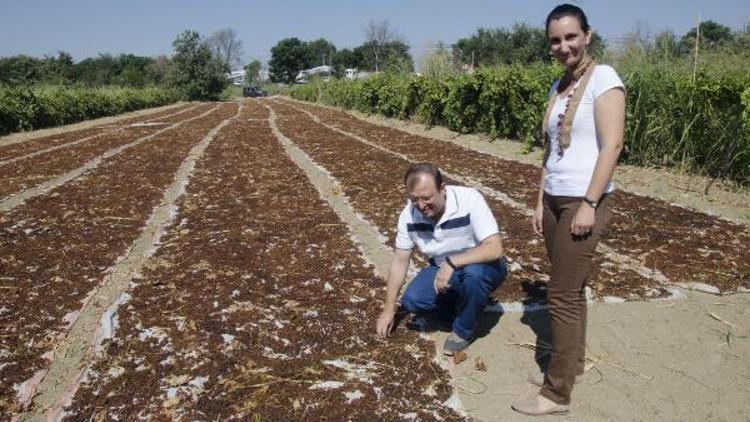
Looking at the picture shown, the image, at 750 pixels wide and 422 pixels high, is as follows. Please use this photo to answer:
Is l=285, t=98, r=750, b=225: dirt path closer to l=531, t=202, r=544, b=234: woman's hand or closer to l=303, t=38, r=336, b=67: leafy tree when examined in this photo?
l=531, t=202, r=544, b=234: woman's hand

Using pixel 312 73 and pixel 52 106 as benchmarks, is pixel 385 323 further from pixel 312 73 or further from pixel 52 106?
pixel 312 73

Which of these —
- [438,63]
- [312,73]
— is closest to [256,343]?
[438,63]

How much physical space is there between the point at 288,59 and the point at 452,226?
10561 centimetres

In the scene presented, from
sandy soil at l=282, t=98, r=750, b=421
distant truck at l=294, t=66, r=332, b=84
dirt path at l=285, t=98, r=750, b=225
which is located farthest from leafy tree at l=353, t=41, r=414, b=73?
sandy soil at l=282, t=98, r=750, b=421

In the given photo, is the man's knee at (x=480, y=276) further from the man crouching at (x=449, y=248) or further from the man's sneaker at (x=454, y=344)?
the man's sneaker at (x=454, y=344)

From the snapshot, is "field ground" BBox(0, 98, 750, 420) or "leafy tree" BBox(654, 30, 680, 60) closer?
"field ground" BBox(0, 98, 750, 420)

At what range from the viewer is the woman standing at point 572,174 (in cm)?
223

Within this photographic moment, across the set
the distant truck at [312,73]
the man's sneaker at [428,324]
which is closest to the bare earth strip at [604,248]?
the man's sneaker at [428,324]

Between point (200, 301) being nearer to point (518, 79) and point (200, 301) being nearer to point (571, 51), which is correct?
point (571, 51)

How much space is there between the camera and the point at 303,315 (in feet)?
12.1

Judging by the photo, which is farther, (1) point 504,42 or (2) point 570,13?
(1) point 504,42

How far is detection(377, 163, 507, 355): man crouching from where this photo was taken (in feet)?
9.31

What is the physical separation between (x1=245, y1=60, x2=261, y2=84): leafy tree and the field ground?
104 m

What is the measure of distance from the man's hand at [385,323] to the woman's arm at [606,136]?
1371mm
